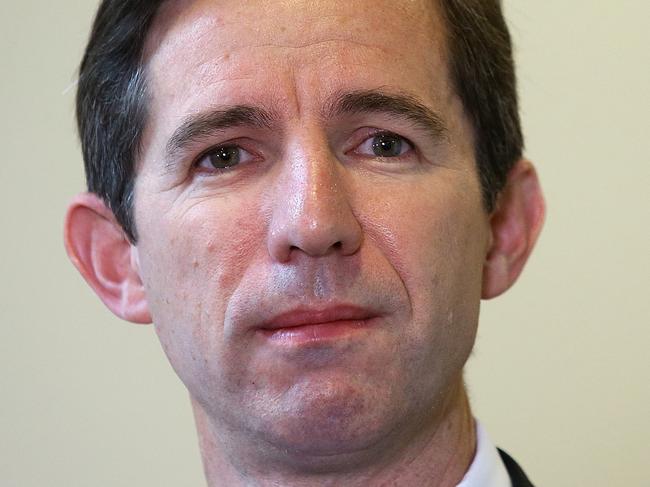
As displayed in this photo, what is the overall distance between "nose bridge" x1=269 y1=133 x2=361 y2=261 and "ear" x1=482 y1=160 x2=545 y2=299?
1.21 feet

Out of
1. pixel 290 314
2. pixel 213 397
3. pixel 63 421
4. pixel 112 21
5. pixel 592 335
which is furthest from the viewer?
pixel 63 421

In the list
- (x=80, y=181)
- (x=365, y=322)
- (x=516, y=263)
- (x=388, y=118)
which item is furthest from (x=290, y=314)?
(x=80, y=181)

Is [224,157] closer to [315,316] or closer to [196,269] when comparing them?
[196,269]

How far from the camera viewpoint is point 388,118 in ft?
5.80

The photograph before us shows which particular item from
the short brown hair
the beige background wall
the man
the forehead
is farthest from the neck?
the beige background wall

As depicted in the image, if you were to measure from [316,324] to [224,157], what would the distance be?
299mm

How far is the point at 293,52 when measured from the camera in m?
1.73

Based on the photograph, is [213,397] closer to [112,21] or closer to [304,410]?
[304,410]

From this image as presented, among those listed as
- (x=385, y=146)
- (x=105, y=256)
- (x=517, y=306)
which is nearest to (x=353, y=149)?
(x=385, y=146)

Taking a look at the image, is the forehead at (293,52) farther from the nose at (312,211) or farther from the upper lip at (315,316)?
the upper lip at (315,316)

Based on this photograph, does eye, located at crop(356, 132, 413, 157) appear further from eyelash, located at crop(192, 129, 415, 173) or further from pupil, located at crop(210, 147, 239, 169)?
pupil, located at crop(210, 147, 239, 169)

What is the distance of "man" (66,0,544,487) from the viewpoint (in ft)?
5.44

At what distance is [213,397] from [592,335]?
1.15 meters

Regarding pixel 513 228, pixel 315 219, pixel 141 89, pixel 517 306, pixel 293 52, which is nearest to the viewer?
pixel 315 219
